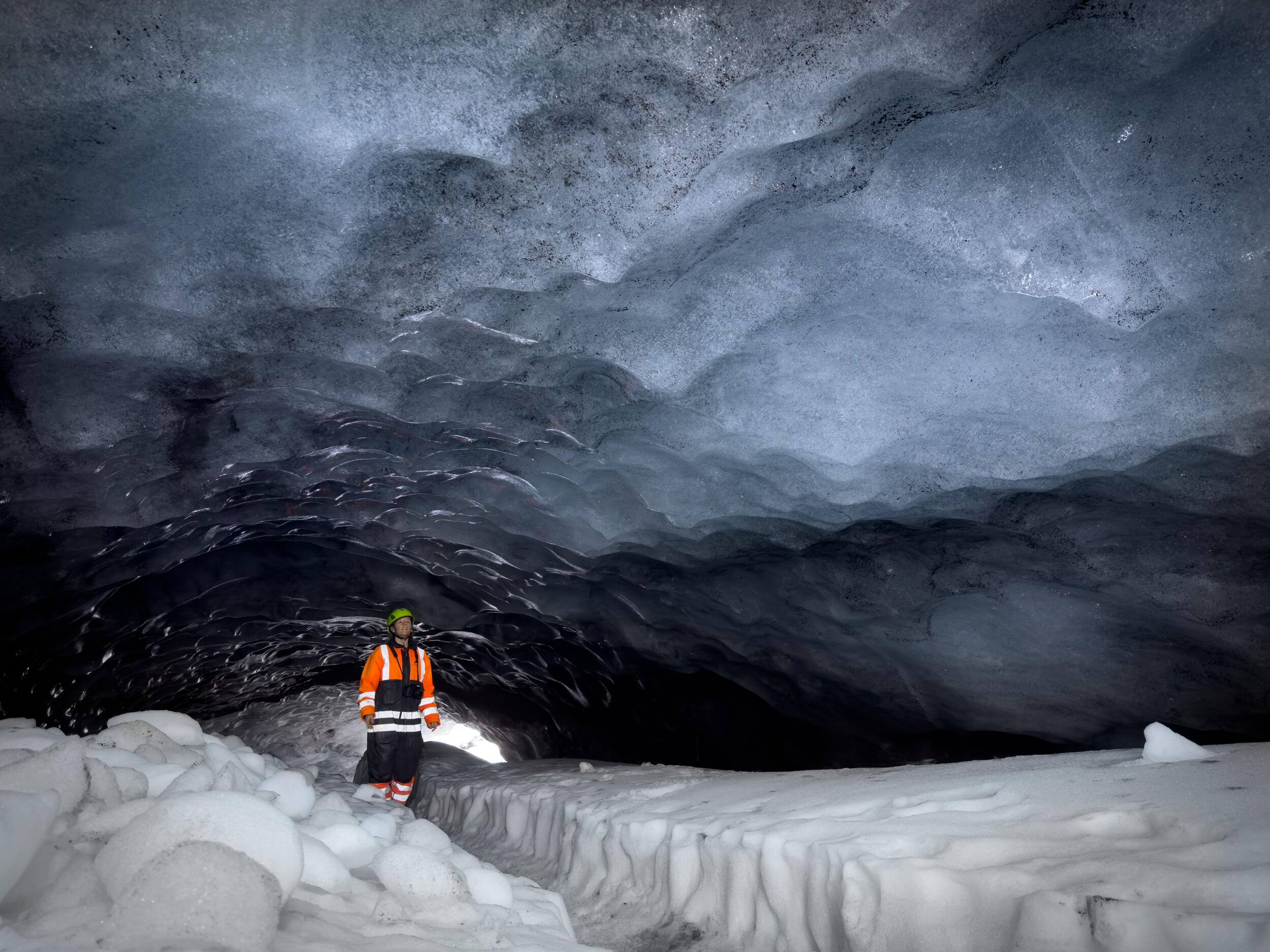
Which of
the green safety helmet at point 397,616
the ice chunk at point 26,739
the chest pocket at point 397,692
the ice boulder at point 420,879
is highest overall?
the green safety helmet at point 397,616

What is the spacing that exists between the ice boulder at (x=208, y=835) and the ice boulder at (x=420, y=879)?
38 centimetres

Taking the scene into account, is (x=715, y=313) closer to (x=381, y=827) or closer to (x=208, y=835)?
(x=381, y=827)

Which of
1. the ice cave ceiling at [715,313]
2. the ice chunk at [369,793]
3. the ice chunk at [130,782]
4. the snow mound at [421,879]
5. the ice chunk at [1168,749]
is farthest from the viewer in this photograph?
the ice chunk at [369,793]

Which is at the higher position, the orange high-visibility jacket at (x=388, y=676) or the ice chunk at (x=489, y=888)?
the orange high-visibility jacket at (x=388, y=676)

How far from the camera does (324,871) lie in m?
2.19

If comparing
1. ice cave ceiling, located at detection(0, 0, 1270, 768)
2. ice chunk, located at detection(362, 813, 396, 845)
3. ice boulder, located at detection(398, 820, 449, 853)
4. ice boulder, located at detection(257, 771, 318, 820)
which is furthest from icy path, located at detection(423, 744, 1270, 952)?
ice cave ceiling, located at detection(0, 0, 1270, 768)

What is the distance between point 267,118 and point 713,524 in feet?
11.9

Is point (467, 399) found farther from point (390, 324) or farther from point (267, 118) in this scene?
point (267, 118)

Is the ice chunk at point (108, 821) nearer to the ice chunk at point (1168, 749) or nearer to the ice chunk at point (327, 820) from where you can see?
the ice chunk at point (327, 820)

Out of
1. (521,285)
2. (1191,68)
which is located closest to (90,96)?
(521,285)

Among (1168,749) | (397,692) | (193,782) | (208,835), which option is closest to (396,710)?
(397,692)

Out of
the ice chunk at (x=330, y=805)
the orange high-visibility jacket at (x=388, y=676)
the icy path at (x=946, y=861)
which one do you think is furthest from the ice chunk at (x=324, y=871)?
the orange high-visibility jacket at (x=388, y=676)

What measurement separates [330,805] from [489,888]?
59.7 inches

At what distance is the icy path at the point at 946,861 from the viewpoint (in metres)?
1.57
